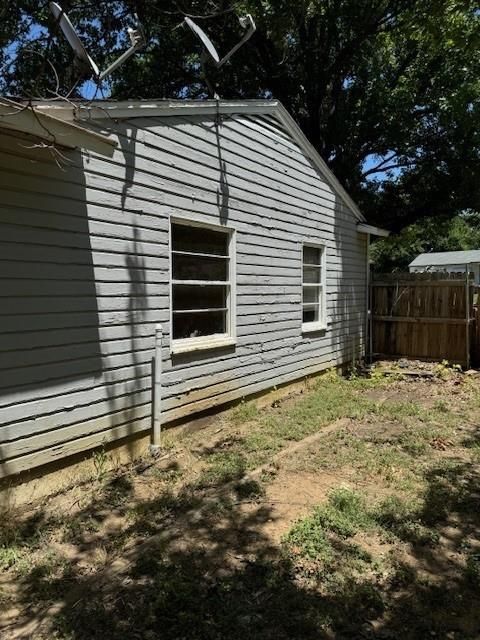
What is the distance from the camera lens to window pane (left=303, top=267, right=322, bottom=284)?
8.58 m

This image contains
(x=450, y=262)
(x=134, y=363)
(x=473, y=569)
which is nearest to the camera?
(x=473, y=569)

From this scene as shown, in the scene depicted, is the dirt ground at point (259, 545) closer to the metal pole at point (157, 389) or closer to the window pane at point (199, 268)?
the metal pole at point (157, 389)

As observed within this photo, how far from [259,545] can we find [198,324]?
3.07m

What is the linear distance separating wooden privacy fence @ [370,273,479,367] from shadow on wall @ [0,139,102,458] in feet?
26.0

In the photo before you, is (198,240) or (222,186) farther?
(222,186)

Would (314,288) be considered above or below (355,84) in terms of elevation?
below

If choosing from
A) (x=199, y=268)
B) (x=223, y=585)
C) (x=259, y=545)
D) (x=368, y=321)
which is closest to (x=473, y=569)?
(x=259, y=545)

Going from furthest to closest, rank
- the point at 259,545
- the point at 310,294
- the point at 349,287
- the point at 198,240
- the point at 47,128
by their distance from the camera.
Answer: the point at 349,287 < the point at 310,294 < the point at 198,240 < the point at 47,128 < the point at 259,545

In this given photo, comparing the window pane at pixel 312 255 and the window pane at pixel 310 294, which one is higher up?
the window pane at pixel 312 255

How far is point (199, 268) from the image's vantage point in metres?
5.89

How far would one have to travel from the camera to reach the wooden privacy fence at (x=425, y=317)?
10.1m

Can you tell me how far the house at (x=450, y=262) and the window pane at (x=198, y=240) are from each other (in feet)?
97.0

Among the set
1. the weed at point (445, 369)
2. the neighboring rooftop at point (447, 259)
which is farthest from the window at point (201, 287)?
the neighboring rooftop at point (447, 259)

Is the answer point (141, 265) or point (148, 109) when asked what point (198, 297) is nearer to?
point (141, 265)
